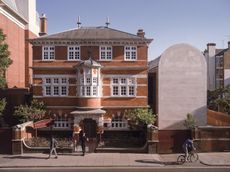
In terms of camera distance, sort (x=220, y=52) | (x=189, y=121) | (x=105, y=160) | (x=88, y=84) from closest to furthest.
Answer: (x=105, y=160)
(x=88, y=84)
(x=189, y=121)
(x=220, y=52)

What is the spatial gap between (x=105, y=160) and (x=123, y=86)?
37.3 ft

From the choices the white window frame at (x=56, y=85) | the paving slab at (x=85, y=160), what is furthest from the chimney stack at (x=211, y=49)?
the paving slab at (x=85, y=160)

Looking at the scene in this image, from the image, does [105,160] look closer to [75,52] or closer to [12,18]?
[75,52]

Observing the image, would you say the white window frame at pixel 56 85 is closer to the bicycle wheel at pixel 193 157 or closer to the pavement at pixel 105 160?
the pavement at pixel 105 160

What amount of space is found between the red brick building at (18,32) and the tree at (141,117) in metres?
16.8

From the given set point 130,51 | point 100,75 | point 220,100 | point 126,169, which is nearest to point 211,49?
point 220,100

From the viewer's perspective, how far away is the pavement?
25.3m

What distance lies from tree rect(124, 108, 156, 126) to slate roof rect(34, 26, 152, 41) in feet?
22.4

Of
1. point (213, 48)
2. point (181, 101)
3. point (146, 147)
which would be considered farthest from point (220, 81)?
point (146, 147)

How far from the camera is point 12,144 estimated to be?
95.4 ft

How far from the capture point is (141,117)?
33938 millimetres

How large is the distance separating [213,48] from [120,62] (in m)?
44.2

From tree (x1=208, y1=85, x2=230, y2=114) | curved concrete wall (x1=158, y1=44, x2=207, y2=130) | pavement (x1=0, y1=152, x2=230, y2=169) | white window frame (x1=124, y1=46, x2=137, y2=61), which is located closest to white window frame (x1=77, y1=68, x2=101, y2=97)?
white window frame (x1=124, y1=46, x2=137, y2=61)

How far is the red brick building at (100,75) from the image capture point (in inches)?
1436
